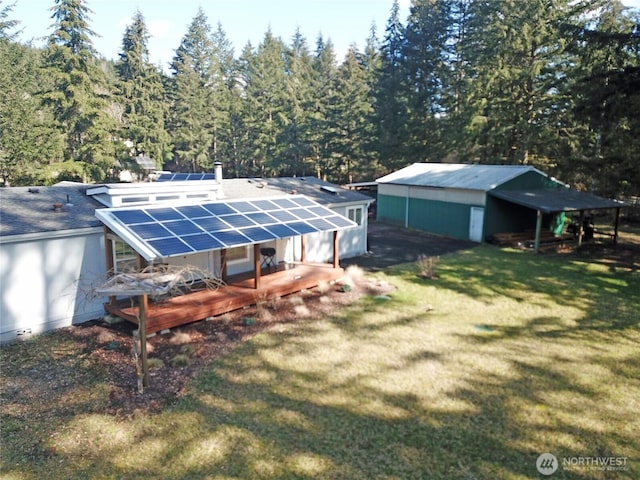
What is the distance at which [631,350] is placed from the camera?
9680 millimetres

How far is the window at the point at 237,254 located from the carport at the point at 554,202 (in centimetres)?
1299

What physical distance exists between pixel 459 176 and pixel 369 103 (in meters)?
20.8

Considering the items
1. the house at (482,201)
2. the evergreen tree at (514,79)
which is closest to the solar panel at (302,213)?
the house at (482,201)

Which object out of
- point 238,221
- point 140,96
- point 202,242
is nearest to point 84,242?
point 202,242

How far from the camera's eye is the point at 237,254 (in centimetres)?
1391

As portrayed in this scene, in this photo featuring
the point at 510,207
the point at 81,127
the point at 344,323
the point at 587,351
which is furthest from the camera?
the point at 81,127

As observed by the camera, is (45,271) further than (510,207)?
No

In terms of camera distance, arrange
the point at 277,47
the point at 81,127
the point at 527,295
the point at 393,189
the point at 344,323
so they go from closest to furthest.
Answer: the point at 344,323 → the point at 527,295 → the point at 393,189 → the point at 81,127 → the point at 277,47

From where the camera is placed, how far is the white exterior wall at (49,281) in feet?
31.6

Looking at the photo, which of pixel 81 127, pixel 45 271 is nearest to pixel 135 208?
pixel 45 271

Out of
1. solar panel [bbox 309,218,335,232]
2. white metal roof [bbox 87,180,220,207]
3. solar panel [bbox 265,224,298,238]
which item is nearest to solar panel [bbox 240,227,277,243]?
solar panel [bbox 265,224,298,238]

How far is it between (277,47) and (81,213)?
53.3 metres

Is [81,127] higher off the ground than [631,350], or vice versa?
[81,127]

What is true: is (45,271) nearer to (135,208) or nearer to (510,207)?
(135,208)
